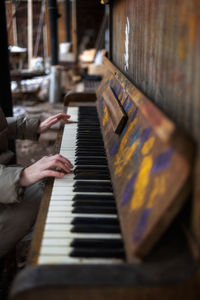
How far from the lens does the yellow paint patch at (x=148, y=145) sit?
1.31m

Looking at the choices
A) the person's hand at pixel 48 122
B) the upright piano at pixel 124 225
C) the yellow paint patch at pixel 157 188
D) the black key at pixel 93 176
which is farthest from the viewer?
the person's hand at pixel 48 122

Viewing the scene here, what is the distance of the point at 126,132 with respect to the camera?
5.86 ft

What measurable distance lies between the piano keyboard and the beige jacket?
0.19 m

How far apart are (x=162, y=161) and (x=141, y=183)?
6.6 inches

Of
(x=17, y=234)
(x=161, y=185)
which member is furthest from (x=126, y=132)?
(x=17, y=234)

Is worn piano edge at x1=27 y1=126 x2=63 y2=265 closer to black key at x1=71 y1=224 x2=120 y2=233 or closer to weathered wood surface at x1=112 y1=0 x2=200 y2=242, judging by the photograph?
black key at x1=71 y1=224 x2=120 y2=233

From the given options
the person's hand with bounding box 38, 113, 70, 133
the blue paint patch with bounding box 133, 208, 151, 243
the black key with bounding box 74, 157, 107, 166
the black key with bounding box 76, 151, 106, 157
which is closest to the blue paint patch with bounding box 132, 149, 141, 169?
the blue paint patch with bounding box 133, 208, 151, 243

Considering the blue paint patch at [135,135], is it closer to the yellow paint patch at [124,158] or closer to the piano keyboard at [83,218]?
the yellow paint patch at [124,158]

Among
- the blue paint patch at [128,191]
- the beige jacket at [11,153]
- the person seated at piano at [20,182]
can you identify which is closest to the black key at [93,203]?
the blue paint patch at [128,191]

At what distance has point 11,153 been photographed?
7.98ft

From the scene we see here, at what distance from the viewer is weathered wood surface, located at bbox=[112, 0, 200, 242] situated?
1.02 meters

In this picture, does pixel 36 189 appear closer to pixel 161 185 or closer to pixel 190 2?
pixel 161 185

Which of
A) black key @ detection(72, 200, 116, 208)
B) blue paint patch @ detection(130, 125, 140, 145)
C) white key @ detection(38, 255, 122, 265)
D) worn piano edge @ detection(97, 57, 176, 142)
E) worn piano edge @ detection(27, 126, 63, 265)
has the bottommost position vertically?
white key @ detection(38, 255, 122, 265)

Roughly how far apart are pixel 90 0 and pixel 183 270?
63.2ft
